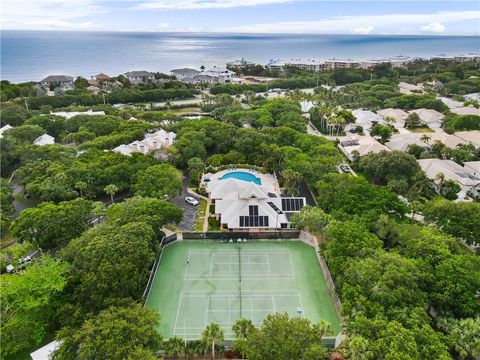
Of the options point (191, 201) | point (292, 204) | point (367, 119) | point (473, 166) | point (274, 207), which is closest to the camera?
point (274, 207)

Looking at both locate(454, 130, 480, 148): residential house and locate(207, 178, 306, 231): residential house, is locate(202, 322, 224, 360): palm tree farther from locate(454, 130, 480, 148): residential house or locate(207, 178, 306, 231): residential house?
locate(454, 130, 480, 148): residential house

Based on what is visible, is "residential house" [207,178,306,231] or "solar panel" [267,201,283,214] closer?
"residential house" [207,178,306,231]

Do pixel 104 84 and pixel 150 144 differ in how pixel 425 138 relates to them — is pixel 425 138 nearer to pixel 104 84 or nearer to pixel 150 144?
pixel 150 144

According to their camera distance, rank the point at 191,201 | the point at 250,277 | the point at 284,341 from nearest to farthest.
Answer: the point at 284,341 < the point at 250,277 < the point at 191,201

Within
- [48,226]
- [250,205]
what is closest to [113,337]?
[48,226]

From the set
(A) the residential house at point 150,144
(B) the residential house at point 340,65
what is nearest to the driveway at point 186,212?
(A) the residential house at point 150,144

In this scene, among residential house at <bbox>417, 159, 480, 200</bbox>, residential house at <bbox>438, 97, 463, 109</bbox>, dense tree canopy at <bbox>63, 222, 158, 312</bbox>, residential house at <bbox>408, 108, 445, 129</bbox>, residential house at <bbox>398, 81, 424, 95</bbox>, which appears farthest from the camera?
residential house at <bbox>398, 81, 424, 95</bbox>

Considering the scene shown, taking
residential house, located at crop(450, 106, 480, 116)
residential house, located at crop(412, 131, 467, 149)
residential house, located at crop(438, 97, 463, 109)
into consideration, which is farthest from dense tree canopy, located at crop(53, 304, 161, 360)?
residential house, located at crop(438, 97, 463, 109)
